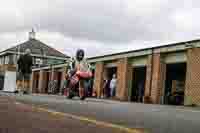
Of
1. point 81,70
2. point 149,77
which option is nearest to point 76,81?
point 81,70

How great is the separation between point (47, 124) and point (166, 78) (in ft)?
80.8

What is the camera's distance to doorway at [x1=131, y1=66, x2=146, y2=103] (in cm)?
3147

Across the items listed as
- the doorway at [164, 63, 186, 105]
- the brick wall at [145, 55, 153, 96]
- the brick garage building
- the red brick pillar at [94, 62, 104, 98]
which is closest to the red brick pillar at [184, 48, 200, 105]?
the brick garage building

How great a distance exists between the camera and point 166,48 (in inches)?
1041

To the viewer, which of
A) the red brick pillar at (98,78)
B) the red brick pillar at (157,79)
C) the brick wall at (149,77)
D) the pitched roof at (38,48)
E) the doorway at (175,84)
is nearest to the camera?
the doorway at (175,84)

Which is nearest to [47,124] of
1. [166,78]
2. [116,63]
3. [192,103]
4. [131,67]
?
[192,103]

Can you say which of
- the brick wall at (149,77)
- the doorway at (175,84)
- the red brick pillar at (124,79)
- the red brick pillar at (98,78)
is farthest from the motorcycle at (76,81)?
the red brick pillar at (98,78)

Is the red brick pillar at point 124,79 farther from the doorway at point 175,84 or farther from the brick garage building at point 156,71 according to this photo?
the doorway at point 175,84

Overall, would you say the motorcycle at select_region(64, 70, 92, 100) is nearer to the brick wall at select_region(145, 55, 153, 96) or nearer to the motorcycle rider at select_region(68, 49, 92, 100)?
the motorcycle rider at select_region(68, 49, 92, 100)

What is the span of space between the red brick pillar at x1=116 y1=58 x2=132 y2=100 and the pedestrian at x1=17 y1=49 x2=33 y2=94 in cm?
1380

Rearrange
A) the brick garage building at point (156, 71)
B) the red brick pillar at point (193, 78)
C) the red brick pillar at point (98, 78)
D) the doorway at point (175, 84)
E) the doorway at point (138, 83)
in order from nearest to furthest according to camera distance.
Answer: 1. the red brick pillar at point (193, 78)
2. the brick garage building at point (156, 71)
3. the doorway at point (175, 84)
4. the doorway at point (138, 83)
5. the red brick pillar at point (98, 78)

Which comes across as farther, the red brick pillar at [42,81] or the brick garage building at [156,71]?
the red brick pillar at [42,81]

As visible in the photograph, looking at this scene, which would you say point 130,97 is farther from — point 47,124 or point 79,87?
point 47,124

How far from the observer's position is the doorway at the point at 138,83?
31.5 m
